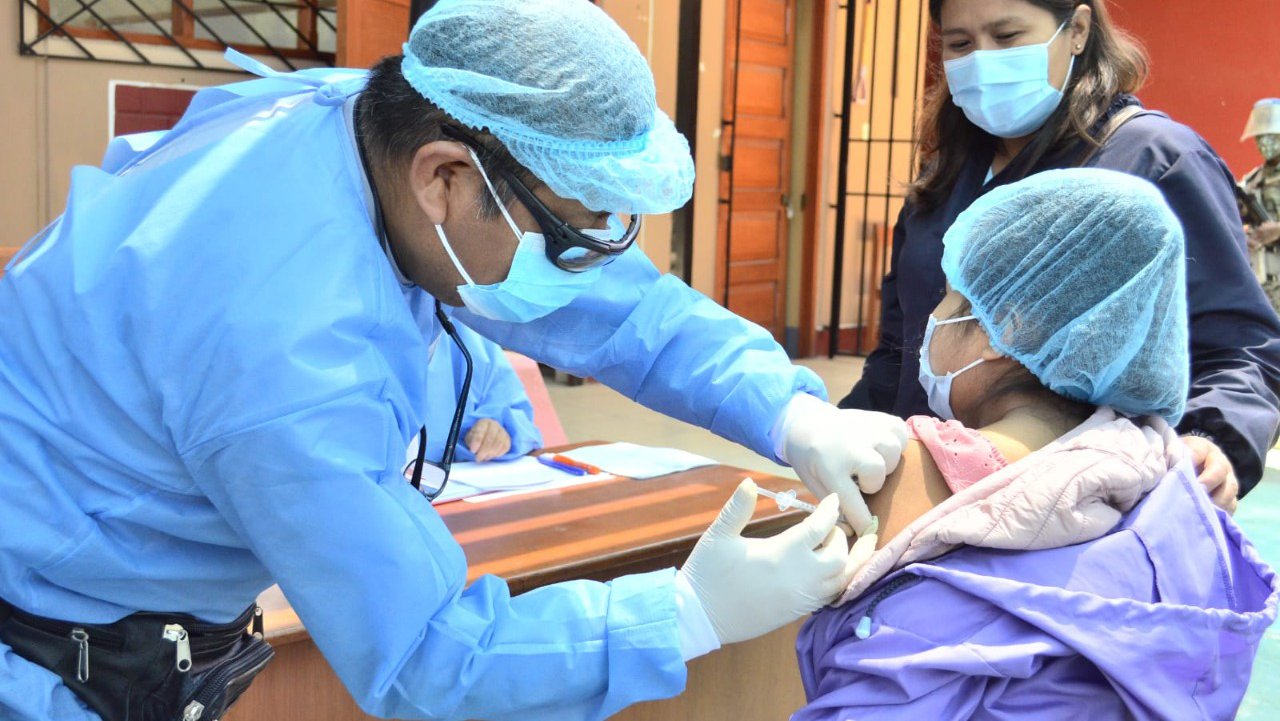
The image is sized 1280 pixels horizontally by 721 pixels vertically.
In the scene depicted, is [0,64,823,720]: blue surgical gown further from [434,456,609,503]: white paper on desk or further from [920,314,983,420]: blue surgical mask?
[434,456,609,503]: white paper on desk

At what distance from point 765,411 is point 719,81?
576 centimetres

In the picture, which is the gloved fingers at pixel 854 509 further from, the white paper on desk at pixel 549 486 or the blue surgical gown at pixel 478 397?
the blue surgical gown at pixel 478 397

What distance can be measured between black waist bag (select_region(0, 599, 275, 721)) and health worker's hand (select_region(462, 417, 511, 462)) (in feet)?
4.18

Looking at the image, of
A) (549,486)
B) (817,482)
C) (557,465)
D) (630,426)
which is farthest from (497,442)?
(630,426)

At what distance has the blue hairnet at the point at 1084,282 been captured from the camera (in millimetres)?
1131

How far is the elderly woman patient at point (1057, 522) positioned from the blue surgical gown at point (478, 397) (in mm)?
1249

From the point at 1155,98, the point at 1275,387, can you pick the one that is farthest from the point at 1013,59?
the point at 1155,98

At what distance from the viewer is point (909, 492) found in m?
1.29

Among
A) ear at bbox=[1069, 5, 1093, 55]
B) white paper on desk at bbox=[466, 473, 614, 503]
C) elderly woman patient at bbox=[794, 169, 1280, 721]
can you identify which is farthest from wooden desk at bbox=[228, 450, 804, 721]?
ear at bbox=[1069, 5, 1093, 55]

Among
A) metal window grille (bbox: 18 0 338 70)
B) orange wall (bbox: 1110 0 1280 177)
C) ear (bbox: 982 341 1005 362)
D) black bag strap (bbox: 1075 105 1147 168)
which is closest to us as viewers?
ear (bbox: 982 341 1005 362)

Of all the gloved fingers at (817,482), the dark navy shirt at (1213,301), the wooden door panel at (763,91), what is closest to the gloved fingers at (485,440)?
the dark navy shirt at (1213,301)

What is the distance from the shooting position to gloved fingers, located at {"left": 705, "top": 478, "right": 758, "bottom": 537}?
42.7 inches

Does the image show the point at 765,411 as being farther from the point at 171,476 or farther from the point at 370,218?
the point at 171,476

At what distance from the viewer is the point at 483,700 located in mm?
1048
